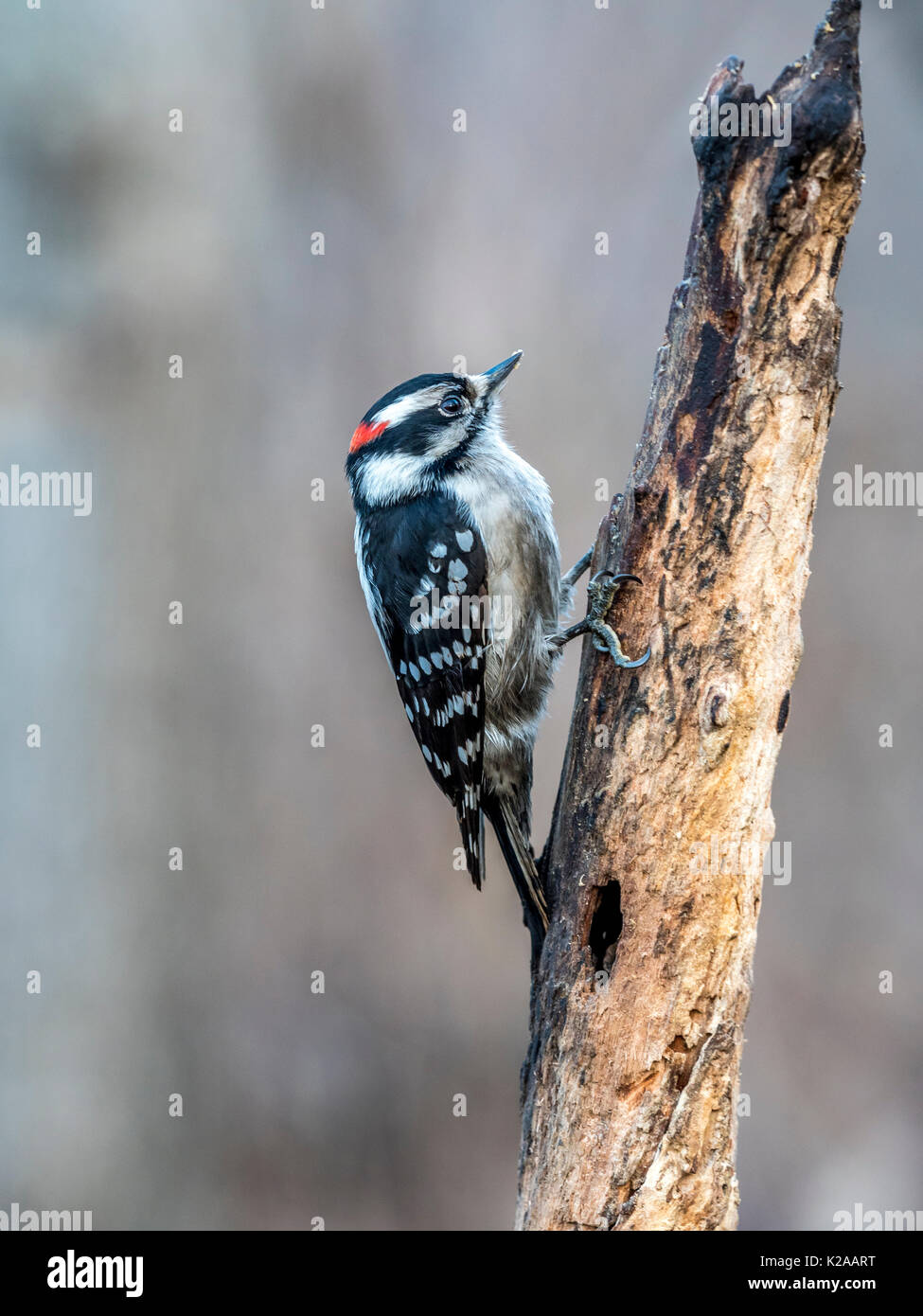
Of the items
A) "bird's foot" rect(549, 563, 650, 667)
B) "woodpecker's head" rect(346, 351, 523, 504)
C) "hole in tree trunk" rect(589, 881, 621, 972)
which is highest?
"woodpecker's head" rect(346, 351, 523, 504)

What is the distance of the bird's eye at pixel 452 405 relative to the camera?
3.19 meters

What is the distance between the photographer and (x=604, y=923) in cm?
240

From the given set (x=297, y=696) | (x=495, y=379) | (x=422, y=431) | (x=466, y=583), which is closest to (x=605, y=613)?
(x=466, y=583)

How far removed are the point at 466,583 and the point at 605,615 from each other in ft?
2.26

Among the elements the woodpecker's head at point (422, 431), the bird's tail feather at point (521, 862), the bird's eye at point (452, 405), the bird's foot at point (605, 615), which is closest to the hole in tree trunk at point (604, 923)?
the bird's tail feather at point (521, 862)

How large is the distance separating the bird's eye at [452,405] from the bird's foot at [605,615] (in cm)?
94

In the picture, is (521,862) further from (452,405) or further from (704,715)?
(452,405)

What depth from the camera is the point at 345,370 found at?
5.44 m

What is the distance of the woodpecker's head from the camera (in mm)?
3188

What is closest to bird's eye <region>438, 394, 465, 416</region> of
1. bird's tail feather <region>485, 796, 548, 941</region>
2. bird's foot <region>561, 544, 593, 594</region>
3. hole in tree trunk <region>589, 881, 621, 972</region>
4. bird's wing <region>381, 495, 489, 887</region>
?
bird's wing <region>381, 495, 489, 887</region>

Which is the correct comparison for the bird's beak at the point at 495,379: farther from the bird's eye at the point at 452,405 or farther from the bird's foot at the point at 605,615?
the bird's foot at the point at 605,615

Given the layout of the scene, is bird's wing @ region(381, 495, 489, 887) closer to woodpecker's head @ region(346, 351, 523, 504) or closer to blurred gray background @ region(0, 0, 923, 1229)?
woodpecker's head @ region(346, 351, 523, 504)
